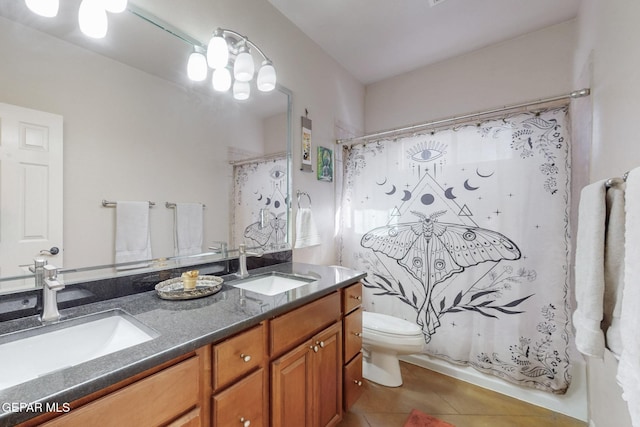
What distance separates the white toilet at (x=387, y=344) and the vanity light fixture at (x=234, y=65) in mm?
1733

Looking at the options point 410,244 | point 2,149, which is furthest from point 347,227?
point 2,149

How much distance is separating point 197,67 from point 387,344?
77.7 inches

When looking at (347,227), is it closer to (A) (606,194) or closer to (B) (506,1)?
(A) (606,194)

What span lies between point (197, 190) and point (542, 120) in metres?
2.05

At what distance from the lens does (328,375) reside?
1274 millimetres

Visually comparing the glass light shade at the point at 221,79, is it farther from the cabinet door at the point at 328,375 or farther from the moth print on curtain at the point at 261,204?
the cabinet door at the point at 328,375

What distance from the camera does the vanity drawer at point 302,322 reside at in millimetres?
991

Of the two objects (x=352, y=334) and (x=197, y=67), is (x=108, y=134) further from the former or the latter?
(x=352, y=334)

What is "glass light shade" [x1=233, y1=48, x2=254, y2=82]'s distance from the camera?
1.42 meters

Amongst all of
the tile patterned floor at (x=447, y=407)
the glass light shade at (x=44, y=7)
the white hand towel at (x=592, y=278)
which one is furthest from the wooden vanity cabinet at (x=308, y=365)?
the glass light shade at (x=44, y=7)

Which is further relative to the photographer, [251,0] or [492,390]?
[492,390]

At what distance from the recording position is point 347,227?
236 centimetres

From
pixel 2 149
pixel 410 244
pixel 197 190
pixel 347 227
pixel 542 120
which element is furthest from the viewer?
pixel 347 227

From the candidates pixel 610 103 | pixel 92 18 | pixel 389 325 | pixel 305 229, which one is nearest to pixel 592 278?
pixel 610 103
